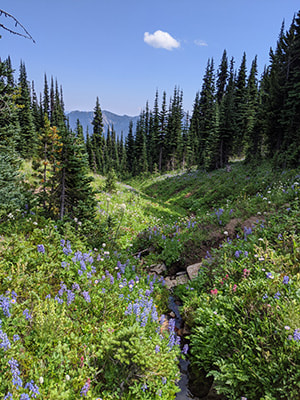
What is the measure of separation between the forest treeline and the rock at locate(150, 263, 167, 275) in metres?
3.47

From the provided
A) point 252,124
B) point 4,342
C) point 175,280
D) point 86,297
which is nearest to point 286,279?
point 175,280

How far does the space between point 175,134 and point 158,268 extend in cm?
4774

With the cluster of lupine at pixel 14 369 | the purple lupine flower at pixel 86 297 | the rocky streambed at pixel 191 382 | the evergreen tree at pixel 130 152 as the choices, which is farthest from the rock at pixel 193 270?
the evergreen tree at pixel 130 152

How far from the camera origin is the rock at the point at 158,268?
827 centimetres

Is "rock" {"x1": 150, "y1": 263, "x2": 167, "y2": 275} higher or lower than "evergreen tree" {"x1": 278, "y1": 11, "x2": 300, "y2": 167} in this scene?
lower

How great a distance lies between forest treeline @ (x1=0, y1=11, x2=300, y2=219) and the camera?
302 inches

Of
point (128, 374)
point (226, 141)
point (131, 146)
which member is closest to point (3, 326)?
point (128, 374)

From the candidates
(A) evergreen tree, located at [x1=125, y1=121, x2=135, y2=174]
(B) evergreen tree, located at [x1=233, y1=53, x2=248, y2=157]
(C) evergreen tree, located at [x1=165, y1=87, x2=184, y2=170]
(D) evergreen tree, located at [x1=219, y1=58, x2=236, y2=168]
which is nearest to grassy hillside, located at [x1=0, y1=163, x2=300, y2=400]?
(D) evergreen tree, located at [x1=219, y1=58, x2=236, y2=168]

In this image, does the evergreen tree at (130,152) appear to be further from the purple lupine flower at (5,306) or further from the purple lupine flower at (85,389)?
the purple lupine flower at (85,389)

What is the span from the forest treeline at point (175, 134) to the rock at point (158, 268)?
347 centimetres

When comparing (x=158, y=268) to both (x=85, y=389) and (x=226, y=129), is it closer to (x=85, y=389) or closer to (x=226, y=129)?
(x=85, y=389)

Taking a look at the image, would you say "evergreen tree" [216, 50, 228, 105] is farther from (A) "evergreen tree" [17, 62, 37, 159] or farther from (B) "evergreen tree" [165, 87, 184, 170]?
(A) "evergreen tree" [17, 62, 37, 159]

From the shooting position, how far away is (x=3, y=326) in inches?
138

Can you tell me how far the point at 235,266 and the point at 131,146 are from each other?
71.2m
